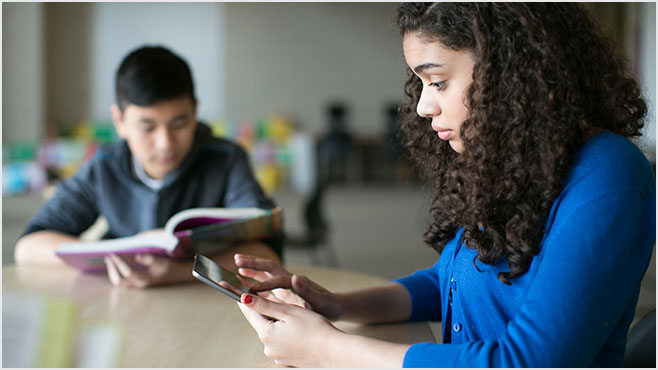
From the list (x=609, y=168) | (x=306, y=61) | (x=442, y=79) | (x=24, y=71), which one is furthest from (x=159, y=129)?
(x=306, y=61)

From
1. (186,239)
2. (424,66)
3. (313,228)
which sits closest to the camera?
(424,66)

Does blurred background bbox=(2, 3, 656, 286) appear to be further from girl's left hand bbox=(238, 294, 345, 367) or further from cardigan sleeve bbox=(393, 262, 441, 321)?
girl's left hand bbox=(238, 294, 345, 367)

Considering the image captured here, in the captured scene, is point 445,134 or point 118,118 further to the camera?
point 118,118

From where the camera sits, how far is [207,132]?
1.70 meters

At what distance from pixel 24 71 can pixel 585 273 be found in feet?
26.5

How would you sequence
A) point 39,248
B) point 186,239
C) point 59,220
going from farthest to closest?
point 59,220, point 39,248, point 186,239

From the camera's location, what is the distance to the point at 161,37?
8461 millimetres

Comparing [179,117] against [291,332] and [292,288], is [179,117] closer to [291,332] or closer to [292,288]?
[292,288]

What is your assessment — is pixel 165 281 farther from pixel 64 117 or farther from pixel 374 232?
pixel 64 117

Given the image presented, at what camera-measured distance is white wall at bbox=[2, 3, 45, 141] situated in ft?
23.9

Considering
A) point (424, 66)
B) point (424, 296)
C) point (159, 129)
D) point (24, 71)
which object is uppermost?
point (424, 66)

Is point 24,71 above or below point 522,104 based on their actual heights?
below

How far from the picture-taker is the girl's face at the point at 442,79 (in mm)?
760

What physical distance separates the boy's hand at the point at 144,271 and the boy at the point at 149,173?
17 centimetres
